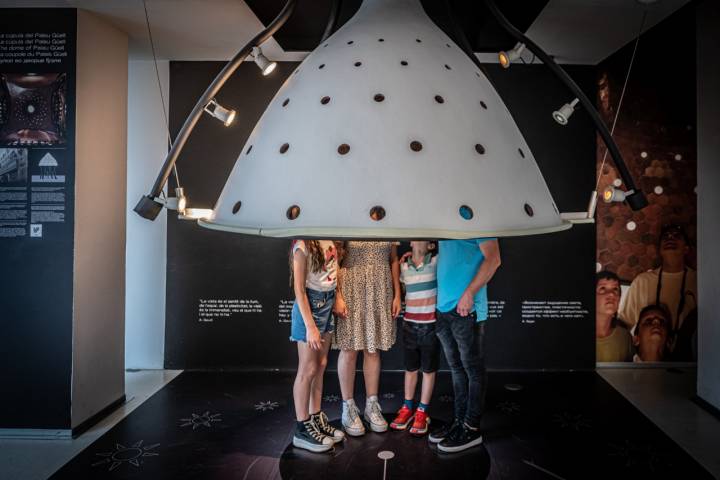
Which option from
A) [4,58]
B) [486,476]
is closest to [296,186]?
[486,476]

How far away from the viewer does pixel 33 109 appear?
2834 millimetres

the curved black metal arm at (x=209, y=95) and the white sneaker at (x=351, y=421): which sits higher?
the curved black metal arm at (x=209, y=95)

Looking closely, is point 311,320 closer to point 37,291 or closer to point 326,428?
point 326,428

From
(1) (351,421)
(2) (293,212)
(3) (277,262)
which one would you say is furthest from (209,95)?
(3) (277,262)

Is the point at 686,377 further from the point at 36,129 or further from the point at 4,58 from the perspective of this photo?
the point at 4,58

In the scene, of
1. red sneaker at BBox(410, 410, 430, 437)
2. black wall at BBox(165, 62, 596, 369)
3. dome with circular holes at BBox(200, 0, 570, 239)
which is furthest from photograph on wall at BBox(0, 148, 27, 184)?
dome with circular holes at BBox(200, 0, 570, 239)

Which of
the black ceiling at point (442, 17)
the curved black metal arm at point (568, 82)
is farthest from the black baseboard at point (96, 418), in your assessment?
the curved black metal arm at point (568, 82)

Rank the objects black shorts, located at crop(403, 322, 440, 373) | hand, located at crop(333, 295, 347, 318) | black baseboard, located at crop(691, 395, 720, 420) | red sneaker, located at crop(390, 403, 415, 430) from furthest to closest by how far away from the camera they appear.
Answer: black baseboard, located at crop(691, 395, 720, 420)
red sneaker, located at crop(390, 403, 415, 430)
black shorts, located at crop(403, 322, 440, 373)
hand, located at crop(333, 295, 347, 318)

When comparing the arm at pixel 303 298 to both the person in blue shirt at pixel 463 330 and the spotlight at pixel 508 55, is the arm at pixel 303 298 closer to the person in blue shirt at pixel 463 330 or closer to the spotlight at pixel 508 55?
the person in blue shirt at pixel 463 330

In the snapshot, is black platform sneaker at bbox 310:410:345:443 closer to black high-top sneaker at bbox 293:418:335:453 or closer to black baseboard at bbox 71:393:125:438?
black high-top sneaker at bbox 293:418:335:453

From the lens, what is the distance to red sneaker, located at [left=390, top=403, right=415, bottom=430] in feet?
9.47

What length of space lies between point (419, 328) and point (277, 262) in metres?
1.59

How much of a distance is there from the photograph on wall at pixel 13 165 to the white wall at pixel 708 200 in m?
3.91

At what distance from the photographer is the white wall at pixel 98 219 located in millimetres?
2887
